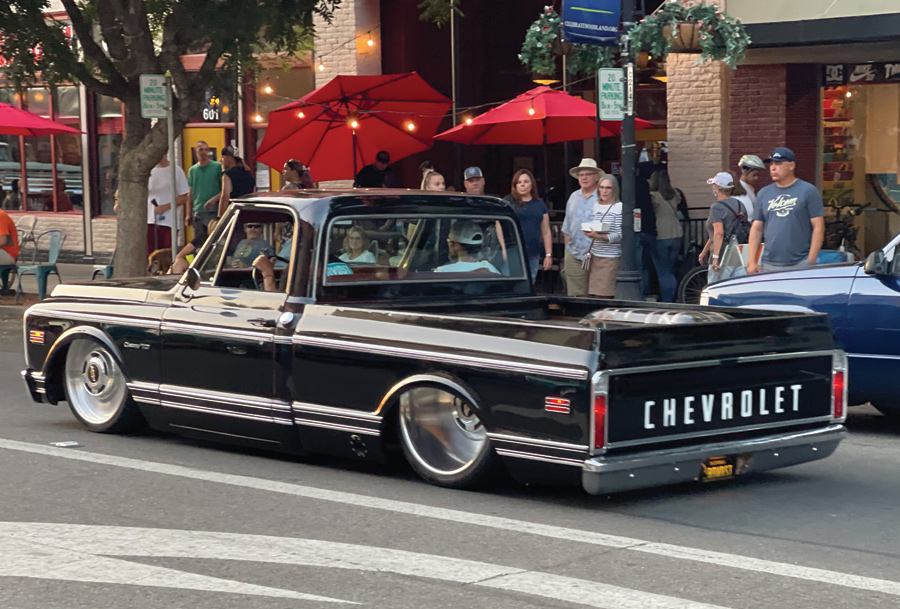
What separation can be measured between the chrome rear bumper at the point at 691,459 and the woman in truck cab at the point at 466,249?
84.8 inches

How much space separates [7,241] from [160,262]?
7.44 feet

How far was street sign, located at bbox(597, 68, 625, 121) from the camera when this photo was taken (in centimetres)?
1288

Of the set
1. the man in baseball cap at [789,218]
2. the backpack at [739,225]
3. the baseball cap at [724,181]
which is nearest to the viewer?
the man in baseball cap at [789,218]

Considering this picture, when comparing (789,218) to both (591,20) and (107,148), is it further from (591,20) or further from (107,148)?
(107,148)

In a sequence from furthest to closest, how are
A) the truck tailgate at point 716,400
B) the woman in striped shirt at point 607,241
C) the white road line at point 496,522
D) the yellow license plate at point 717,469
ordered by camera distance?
the woman in striped shirt at point 607,241
the yellow license plate at point 717,469
the truck tailgate at point 716,400
the white road line at point 496,522

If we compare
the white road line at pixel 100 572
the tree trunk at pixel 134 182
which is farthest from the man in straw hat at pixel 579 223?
the white road line at pixel 100 572

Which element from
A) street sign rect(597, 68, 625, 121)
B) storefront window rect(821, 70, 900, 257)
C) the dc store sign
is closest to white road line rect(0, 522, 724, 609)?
street sign rect(597, 68, 625, 121)

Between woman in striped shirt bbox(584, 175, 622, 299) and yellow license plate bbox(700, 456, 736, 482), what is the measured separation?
20.8 ft

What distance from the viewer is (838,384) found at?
723 cm

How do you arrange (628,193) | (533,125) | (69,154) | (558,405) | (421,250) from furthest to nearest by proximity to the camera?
(69,154) < (533,125) < (628,193) < (421,250) < (558,405)

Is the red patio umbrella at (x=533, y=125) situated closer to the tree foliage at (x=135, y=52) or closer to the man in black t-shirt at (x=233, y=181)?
the tree foliage at (x=135, y=52)

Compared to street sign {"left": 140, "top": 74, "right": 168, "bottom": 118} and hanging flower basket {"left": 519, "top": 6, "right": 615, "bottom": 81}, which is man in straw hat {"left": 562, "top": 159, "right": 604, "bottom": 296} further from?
street sign {"left": 140, "top": 74, "right": 168, "bottom": 118}

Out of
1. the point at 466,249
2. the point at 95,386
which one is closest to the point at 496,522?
the point at 466,249

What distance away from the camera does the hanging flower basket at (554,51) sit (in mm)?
14250
